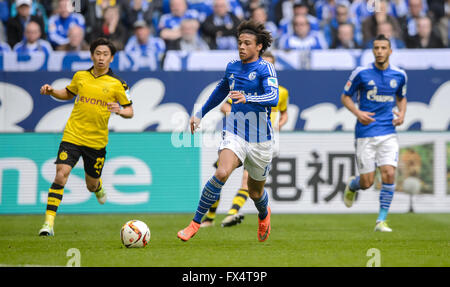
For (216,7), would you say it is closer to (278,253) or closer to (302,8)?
(302,8)

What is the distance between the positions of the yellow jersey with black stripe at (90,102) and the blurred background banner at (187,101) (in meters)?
3.51

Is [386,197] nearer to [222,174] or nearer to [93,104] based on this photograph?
[222,174]

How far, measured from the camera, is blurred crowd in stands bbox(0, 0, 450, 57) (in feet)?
50.0

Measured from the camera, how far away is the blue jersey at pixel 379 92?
10930 millimetres

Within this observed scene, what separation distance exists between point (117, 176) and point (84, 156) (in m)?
3.42

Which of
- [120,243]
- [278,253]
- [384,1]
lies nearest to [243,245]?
[278,253]

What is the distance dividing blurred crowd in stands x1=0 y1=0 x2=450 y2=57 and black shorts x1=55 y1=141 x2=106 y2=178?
4334 mm

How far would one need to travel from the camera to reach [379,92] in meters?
10.9

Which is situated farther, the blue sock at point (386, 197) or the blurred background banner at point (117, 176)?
the blurred background banner at point (117, 176)

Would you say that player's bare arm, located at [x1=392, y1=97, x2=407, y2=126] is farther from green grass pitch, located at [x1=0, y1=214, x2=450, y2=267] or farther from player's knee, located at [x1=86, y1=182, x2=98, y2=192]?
player's knee, located at [x1=86, y1=182, x2=98, y2=192]

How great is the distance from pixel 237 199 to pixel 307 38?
5201mm

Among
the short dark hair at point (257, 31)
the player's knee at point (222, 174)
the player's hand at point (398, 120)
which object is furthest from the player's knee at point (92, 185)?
the player's hand at point (398, 120)

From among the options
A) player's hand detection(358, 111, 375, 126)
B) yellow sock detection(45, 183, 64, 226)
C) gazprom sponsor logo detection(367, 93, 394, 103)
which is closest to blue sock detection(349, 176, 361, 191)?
player's hand detection(358, 111, 375, 126)

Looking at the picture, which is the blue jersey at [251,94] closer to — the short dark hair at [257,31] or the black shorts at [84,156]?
the short dark hair at [257,31]
